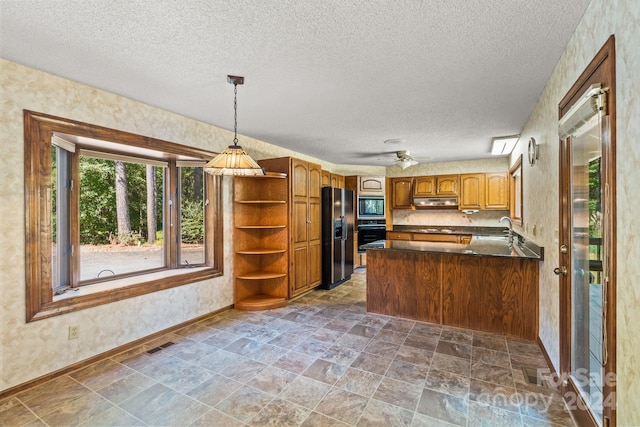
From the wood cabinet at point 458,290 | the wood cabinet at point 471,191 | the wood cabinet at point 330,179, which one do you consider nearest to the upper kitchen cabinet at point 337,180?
the wood cabinet at point 330,179

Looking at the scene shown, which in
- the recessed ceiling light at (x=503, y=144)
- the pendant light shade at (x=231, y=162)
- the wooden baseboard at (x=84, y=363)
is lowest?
the wooden baseboard at (x=84, y=363)

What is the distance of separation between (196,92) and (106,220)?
1701 millimetres

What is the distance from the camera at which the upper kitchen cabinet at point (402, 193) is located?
6594mm

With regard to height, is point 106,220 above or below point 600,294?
above

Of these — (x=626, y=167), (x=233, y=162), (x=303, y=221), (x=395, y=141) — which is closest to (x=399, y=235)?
(x=395, y=141)

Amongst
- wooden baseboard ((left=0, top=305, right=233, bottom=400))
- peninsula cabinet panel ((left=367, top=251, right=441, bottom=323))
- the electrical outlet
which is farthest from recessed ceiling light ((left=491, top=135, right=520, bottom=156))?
the electrical outlet

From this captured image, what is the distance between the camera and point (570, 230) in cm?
193

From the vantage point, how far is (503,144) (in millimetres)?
4531

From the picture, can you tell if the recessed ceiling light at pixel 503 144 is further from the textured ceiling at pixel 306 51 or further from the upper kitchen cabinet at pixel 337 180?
the upper kitchen cabinet at pixel 337 180

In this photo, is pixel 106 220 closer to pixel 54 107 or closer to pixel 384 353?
pixel 54 107

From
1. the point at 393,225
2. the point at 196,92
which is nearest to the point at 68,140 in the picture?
the point at 196,92

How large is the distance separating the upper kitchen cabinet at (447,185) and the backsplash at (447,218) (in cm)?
55

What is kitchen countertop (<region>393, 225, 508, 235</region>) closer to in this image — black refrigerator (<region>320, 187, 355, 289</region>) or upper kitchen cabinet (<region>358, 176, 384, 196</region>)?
upper kitchen cabinet (<region>358, 176, 384, 196</region>)

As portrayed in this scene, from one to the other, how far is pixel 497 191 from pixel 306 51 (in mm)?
5209
